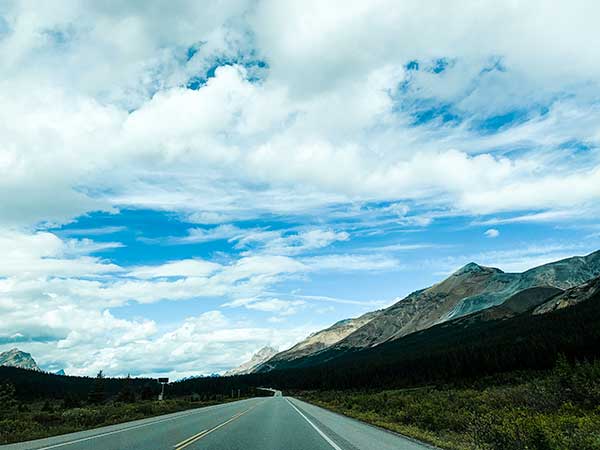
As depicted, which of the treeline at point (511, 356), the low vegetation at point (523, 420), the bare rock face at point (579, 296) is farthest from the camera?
the bare rock face at point (579, 296)

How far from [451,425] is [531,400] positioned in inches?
211

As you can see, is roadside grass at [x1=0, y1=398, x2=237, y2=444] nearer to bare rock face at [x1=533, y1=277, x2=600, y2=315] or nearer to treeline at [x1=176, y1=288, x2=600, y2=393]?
treeline at [x1=176, y1=288, x2=600, y2=393]

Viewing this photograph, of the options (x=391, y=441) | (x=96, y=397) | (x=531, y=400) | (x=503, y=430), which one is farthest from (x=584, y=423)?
(x=96, y=397)


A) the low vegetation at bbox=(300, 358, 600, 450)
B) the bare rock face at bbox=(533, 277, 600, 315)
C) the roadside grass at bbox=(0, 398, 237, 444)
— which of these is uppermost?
the bare rock face at bbox=(533, 277, 600, 315)

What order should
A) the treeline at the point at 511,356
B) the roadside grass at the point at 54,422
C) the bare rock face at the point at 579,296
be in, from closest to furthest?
1. the roadside grass at the point at 54,422
2. the treeline at the point at 511,356
3. the bare rock face at the point at 579,296

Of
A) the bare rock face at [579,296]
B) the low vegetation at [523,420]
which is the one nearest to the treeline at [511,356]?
the bare rock face at [579,296]

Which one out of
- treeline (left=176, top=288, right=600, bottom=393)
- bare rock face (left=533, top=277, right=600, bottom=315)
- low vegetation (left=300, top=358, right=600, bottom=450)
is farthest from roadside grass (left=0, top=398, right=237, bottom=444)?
bare rock face (left=533, top=277, right=600, bottom=315)

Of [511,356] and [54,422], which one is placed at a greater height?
[511,356]

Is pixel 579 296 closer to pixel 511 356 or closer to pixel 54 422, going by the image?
pixel 511 356

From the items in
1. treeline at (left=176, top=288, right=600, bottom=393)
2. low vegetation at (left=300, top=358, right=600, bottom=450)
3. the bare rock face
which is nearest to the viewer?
low vegetation at (left=300, top=358, right=600, bottom=450)

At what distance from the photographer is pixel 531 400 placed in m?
24.0

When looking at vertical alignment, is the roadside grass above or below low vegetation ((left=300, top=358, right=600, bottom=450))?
above

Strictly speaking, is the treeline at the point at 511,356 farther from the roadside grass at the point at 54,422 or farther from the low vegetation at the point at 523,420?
the roadside grass at the point at 54,422

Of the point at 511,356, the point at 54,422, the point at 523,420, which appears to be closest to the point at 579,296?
the point at 511,356
